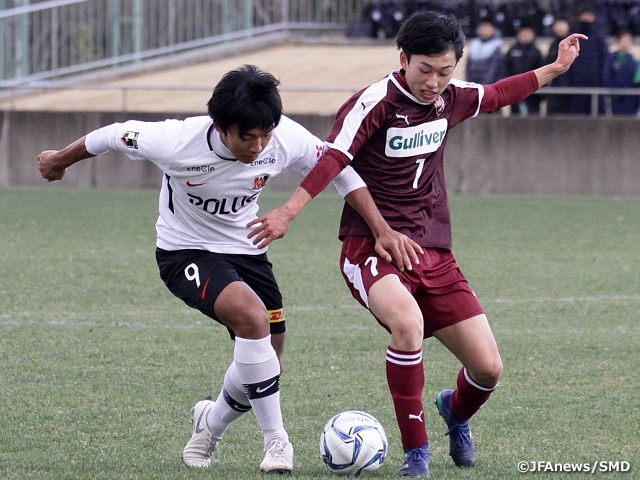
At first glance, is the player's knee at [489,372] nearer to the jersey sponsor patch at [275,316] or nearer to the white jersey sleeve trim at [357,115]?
the jersey sponsor patch at [275,316]

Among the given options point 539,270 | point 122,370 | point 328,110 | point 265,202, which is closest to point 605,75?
point 328,110

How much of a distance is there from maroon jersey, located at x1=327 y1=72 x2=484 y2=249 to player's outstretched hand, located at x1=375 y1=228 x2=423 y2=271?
0.14m

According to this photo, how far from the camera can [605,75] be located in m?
16.5

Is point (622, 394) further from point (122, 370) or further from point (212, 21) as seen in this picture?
point (212, 21)

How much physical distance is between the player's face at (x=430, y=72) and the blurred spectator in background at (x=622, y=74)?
12.5 metres

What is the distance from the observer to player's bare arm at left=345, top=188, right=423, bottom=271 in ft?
14.9

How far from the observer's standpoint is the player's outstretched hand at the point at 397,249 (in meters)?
4.52

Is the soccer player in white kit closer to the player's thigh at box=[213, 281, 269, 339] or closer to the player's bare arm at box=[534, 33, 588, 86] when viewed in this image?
the player's thigh at box=[213, 281, 269, 339]

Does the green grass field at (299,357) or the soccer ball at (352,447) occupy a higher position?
the soccer ball at (352,447)

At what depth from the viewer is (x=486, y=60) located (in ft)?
53.4

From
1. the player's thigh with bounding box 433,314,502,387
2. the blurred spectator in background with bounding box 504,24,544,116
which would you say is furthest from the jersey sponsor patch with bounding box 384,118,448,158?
the blurred spectator in background with bounding box 504,24,544,116

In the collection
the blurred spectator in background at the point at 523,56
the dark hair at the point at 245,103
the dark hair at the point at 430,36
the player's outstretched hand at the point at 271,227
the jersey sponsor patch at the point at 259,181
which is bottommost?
the blurred spectator in background at the point at 523,56

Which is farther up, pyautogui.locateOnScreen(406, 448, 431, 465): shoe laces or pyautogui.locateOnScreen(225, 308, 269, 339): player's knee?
pyautogui.locateOnScreen(225, 308, 269, 339): player's knee

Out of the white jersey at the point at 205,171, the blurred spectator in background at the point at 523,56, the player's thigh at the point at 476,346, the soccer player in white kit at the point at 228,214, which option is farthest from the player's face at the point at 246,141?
the blurred spectator in background at the point at 523,56
